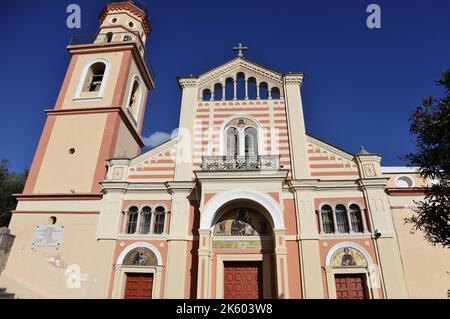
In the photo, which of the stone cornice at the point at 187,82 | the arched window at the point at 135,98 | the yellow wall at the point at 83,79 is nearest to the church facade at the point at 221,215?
the stone cornice at the point at 187,82

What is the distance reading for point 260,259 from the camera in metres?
14.1

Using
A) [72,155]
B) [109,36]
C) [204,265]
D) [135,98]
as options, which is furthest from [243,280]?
[109,36]

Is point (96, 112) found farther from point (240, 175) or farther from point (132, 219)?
point (240, 175)

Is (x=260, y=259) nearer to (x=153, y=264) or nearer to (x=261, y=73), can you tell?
(x=153, y=264)

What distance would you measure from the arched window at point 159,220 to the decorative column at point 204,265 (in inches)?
99.1

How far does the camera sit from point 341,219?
14.6 meters

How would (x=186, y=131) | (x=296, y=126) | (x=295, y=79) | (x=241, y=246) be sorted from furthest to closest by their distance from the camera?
(x=295, y=79) < (x=186, y=131) < (x=296, y=126) < (x=241, y=246)

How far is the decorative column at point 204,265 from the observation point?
12656 millimetres

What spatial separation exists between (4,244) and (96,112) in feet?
28.8

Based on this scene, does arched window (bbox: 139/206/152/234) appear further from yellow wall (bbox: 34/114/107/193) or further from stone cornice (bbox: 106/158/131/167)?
yellow wall (bbox: 34/114/107/193)

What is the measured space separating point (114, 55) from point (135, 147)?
6925 millimetres

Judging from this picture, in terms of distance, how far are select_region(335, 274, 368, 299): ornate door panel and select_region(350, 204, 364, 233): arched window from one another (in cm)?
208
